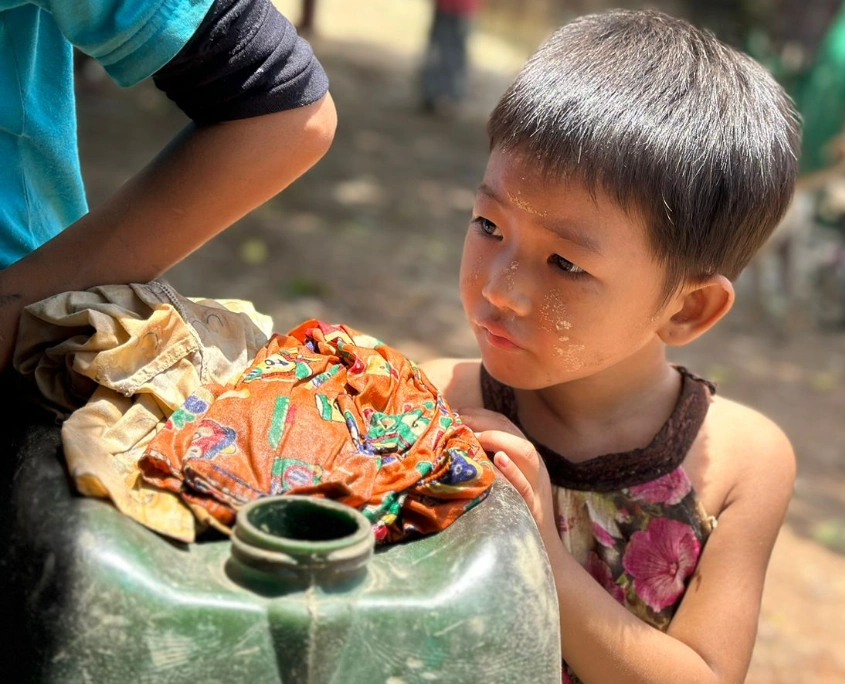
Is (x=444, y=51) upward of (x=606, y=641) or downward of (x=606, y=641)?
downward

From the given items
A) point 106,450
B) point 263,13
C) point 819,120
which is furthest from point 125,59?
point 819,120

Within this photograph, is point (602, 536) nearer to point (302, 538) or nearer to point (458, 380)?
point (458, 380)

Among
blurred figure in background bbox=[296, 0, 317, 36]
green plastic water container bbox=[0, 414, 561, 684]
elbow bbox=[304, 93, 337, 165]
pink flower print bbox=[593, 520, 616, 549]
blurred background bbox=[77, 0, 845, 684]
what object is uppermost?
elbow bbox=[304, 93, 337, 165]

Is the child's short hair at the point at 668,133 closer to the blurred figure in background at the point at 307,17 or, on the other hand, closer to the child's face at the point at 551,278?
the child's face at the point at 551,278

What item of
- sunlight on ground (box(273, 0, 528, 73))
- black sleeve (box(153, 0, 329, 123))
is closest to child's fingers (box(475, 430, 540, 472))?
black sleeve (box(153, 0, 329, 123))

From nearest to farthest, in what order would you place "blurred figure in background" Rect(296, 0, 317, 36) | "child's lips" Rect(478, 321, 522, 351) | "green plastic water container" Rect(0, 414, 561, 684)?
"green plastic water container" Rect(0, 414, 561, 684)
"child's lips" Rect(478, 321, 522, 351)
"blurred figure in background" Rect(296, 0, 317, 36)

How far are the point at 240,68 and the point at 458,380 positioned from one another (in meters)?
0.87

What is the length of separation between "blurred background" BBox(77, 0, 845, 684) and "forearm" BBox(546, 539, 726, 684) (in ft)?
6.55

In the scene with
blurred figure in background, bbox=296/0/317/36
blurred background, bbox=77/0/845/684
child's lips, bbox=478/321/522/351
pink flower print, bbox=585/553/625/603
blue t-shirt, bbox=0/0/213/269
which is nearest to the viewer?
blue t-shirt, bbox=0/0/213/269

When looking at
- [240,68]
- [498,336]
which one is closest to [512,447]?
[498,336]

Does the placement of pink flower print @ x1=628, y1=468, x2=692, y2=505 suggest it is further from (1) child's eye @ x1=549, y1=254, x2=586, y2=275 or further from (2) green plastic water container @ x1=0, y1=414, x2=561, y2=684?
(2) green plastic water container @ x1=0, y1=414, x2=561, y2=684

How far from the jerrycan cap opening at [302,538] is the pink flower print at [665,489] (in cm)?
Result: 87

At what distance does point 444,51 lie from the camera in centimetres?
1047

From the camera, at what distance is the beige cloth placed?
4.37 ft
